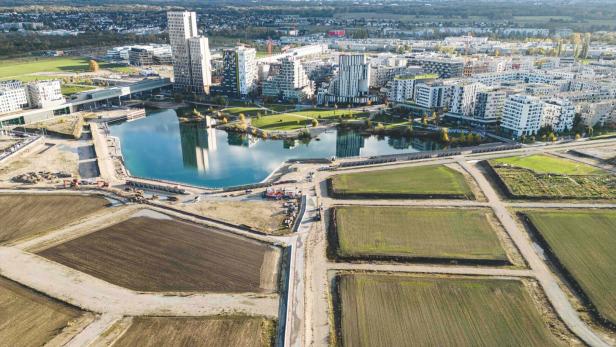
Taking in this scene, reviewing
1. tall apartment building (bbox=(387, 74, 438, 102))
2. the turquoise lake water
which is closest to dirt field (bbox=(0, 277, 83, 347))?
the turquoise lake water

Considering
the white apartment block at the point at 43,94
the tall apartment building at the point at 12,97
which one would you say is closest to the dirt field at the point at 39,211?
the tall apartment building at the point at 12,97

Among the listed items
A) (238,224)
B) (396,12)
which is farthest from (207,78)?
(396,12)

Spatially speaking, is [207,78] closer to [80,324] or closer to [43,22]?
[80,324]

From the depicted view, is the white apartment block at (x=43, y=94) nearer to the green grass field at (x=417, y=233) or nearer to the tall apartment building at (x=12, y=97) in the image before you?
the tall apartment building at (x=12, y=97)

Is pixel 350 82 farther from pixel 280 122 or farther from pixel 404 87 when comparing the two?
pixel 280 122

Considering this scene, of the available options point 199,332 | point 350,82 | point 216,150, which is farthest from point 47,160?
point 350,82

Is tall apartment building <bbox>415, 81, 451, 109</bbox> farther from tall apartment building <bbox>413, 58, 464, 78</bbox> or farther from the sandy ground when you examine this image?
the sandy ground
